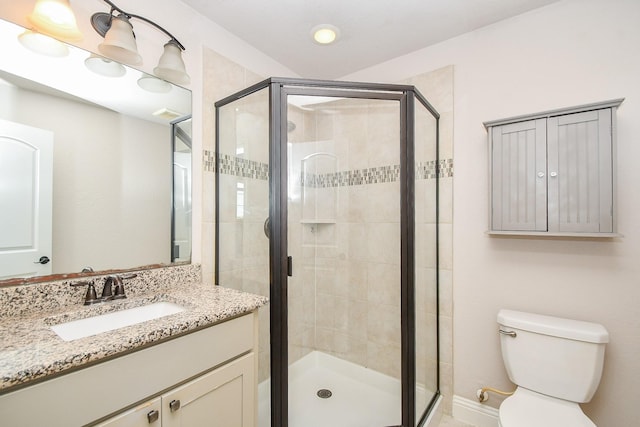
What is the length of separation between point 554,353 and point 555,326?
129mm

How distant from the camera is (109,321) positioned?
1.15m

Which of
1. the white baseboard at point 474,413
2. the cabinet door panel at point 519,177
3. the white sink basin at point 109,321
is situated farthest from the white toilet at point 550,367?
the white sink basin at point 109,321

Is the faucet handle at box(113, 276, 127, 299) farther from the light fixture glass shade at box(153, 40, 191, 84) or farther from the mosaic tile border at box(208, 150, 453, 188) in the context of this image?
the light fixture glass shade at box(153, 40, 191, 84)

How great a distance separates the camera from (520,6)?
1594 millimetres

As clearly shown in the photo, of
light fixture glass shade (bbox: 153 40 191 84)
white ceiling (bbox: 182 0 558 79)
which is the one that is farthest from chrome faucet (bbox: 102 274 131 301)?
white ceiling (bbox: 182 0 558 79)

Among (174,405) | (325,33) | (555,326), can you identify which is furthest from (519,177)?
(174,405)

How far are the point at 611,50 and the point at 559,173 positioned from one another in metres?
0.67

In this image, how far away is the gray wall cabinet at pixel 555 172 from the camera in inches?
52.3

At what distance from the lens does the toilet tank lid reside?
1.32 meters

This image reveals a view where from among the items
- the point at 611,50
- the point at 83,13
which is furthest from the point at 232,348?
the point at 611,50

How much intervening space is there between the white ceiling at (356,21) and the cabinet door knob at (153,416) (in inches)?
74.9

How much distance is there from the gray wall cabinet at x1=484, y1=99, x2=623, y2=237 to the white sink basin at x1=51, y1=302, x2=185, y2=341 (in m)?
1.75

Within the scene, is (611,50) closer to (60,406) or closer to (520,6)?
(520,6)

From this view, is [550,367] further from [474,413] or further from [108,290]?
[108,290]
